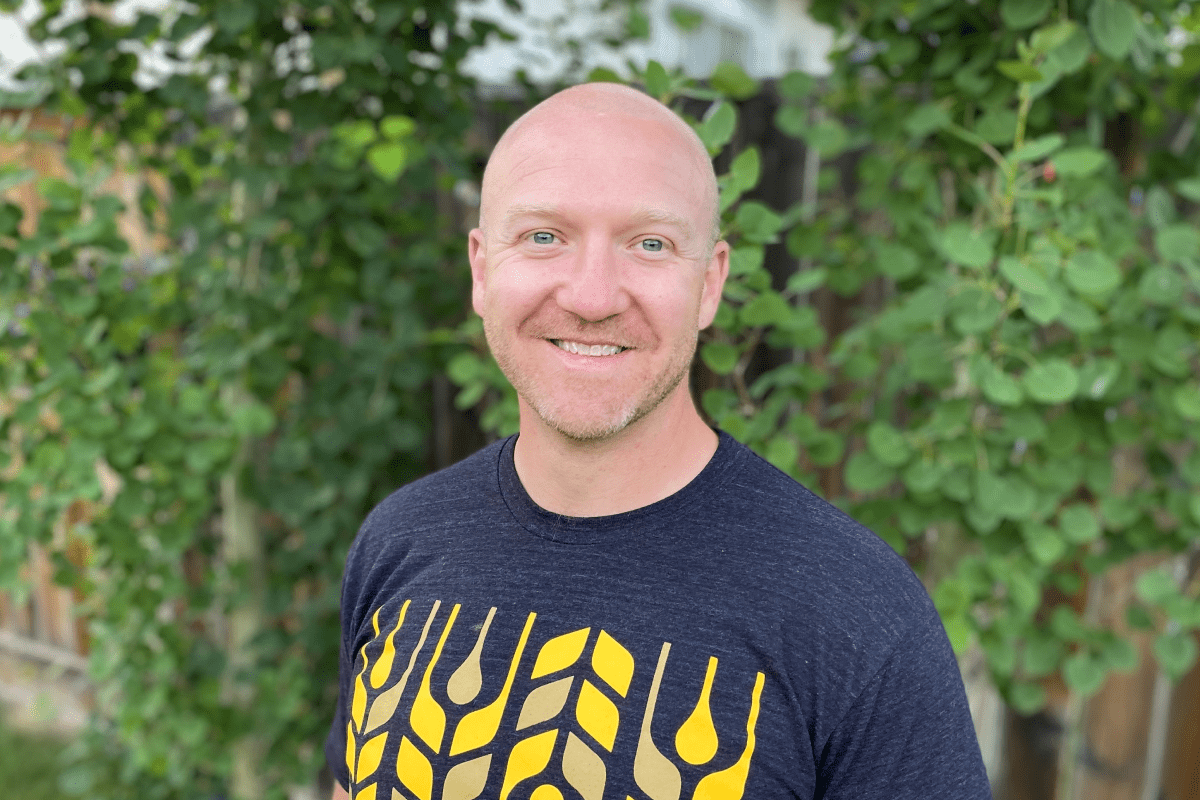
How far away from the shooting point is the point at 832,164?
2.45 m

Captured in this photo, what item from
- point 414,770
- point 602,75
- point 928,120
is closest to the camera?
point 414,770

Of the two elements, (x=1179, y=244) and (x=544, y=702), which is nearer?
(x=544, y=702)

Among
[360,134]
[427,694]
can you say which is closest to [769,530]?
[427,694]

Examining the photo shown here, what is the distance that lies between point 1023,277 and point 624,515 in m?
0.77

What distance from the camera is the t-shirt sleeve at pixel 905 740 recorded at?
0.90 m

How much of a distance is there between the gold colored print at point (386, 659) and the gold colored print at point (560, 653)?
8.0 inches

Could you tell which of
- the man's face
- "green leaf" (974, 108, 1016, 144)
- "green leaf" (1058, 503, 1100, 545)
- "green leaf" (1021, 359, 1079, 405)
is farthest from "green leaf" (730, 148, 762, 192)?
"green leaf" (1058, 503, 1100, 545)

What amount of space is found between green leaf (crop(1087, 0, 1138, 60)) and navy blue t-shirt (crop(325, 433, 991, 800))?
0.92 meters

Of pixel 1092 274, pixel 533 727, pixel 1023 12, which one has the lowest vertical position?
pixel 533 727

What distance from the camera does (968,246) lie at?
1425 mm

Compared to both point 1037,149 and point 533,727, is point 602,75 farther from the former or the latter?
point 533,727

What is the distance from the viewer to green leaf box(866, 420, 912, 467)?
1.63 m

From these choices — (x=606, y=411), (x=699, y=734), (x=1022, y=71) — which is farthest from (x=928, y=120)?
(x=699, y=734)

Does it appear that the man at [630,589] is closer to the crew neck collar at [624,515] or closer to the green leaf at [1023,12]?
the crew neck collar at [624,515]
